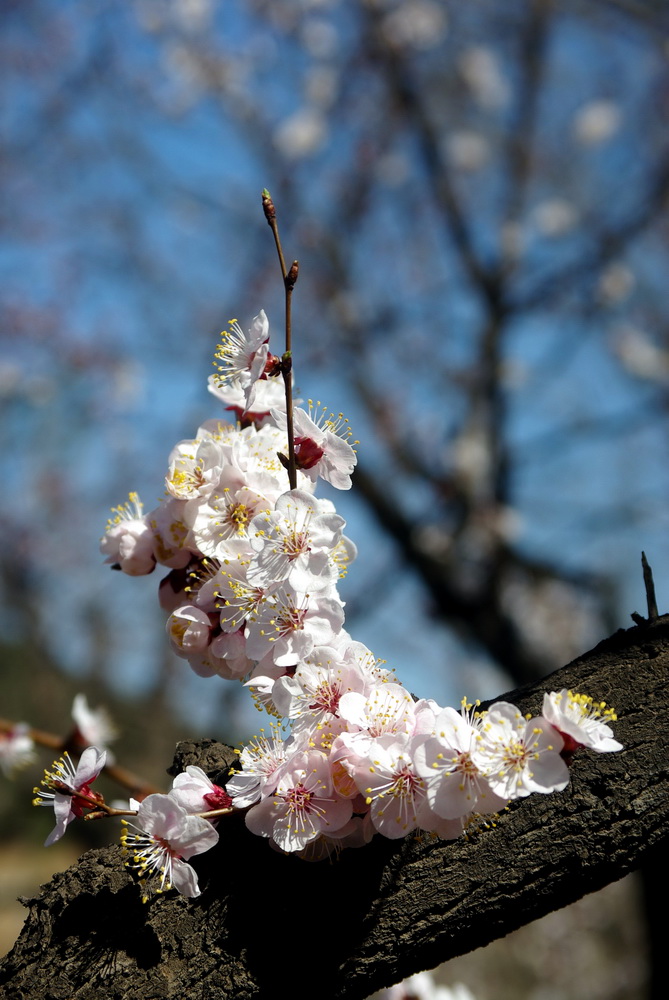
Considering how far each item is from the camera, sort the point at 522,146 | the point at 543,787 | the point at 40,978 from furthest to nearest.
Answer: the point at 522,146, the point at 40,978, the point at 543,787

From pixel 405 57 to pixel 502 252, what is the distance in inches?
79.4

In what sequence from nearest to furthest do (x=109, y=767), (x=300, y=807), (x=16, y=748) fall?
(x=300, y=807) < (x=109, y=767) < (x=16, y=748)

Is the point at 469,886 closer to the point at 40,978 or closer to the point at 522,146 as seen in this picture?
the point at 40,978

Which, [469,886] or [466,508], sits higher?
[466,508]

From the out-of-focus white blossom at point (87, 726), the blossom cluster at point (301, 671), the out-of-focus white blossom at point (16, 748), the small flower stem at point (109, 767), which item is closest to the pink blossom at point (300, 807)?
the blossom cluster at point (301, 671)

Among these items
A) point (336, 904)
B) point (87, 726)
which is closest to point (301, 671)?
point (336, 904)

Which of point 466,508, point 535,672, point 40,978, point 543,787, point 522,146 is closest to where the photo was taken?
point 543,787

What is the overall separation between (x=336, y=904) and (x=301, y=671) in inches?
12.7

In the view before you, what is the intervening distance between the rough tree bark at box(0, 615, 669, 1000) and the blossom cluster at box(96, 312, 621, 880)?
65 mm

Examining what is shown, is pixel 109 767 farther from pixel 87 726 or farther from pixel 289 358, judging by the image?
pixel 289 358

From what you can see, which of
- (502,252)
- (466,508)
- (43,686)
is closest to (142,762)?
(43,686)

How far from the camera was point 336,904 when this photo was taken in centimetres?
104

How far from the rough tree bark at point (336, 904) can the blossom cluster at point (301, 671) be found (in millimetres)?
65

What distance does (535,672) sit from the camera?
5.00m
